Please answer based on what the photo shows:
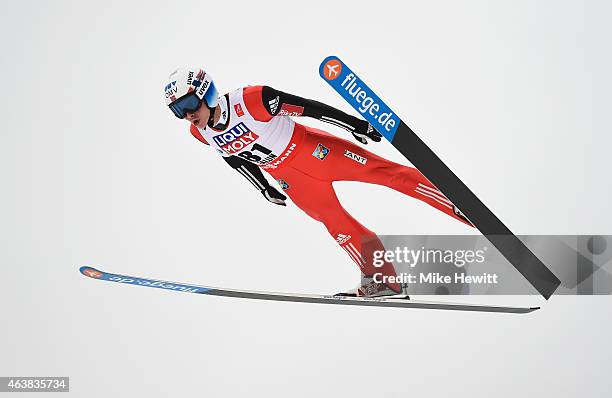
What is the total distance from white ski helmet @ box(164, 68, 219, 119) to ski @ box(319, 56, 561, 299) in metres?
0.65

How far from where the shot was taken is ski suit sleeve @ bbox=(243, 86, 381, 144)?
→ 12.0 ft

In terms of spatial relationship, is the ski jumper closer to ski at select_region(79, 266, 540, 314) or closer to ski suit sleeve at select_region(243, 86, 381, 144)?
ski suit sleeve at select_region(243, 86, 381, 144)

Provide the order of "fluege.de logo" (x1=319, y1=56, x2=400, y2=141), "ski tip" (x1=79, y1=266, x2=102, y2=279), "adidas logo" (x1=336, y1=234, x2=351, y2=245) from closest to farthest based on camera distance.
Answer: "fluege.de logo" (x1=319, y1=56, x2=400, y2=141), "adidas logo" (x1=336, y1=234, x2=351, y2=245), "ski tip" (x1=79, y1=266, x2=102, y2=279)

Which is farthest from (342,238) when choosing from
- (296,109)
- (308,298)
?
(296,109)

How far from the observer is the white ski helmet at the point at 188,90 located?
3.59 m

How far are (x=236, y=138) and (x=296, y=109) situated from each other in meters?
0.33

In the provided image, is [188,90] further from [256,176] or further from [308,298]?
[308,298]

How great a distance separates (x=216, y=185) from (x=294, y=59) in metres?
1.17

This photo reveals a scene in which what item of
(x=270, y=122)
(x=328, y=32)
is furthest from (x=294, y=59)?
(x=270, y=122)

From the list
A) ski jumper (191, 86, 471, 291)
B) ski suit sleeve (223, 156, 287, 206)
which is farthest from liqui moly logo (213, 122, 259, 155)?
ski suit sleeve (223, 156, 287, 206)

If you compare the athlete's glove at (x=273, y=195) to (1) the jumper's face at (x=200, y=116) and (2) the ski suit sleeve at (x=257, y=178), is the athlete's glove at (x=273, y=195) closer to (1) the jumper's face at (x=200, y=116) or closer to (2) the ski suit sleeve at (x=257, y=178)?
(2) the ski suit sleeve at (x=257, y=178)

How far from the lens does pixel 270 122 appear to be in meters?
3.77

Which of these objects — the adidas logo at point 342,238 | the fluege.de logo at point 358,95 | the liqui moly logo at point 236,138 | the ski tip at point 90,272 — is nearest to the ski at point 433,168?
the fluege.de logo at point 358,95

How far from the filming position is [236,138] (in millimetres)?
3775
